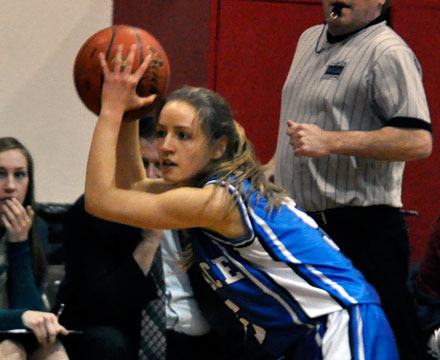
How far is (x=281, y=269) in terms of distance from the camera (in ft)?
10.3

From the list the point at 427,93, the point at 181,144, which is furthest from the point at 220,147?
the point at 427,93

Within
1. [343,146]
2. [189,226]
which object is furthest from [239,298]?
[343,146]

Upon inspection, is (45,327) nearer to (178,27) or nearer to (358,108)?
(358,108)

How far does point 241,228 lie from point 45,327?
1.00 meters

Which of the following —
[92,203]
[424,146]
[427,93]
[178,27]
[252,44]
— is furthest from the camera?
[427,93]

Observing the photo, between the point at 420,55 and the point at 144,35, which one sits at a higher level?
the point at 144,35

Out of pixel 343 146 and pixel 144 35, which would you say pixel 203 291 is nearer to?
pixel 343 146

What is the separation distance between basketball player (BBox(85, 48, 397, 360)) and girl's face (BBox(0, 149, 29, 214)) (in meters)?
1.12

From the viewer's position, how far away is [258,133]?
5.80 m

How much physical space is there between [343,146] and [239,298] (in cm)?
72

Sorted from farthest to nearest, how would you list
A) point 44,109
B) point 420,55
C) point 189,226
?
1. point 420,55
2. point 44,109
3. point 189,226

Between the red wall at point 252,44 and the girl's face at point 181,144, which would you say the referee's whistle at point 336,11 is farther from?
the red wall at point 252,44

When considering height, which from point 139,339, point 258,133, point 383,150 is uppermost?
point 383,150

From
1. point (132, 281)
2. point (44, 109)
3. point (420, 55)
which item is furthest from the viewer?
point (420, 55)
